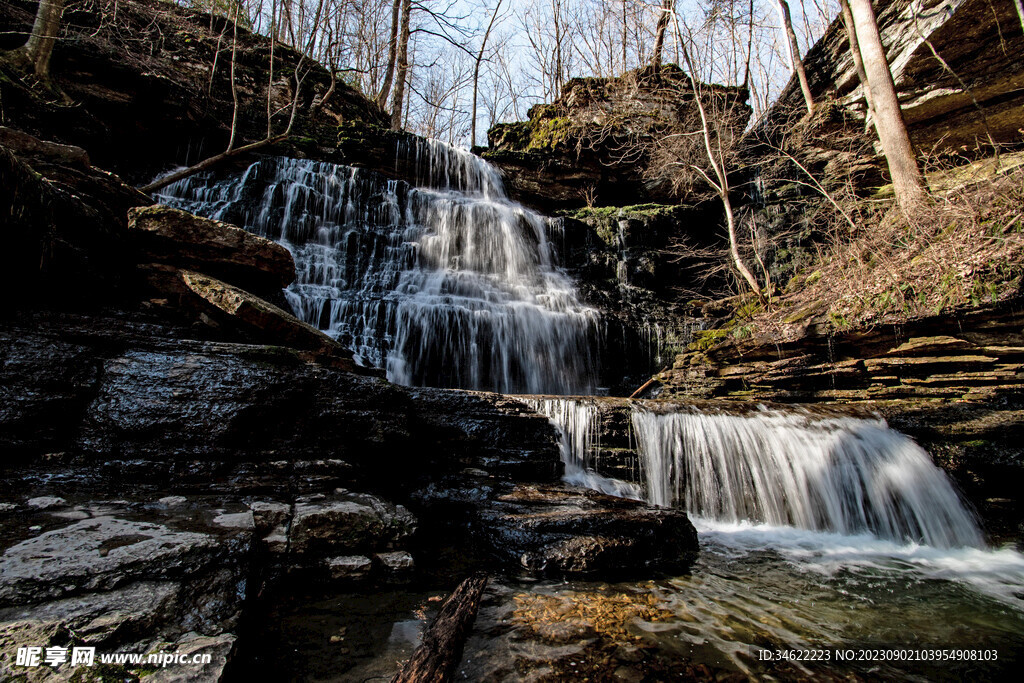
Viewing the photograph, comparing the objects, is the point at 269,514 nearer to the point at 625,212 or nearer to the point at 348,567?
the point at 348,567

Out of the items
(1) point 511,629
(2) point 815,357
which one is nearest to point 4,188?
(1) point 511,629

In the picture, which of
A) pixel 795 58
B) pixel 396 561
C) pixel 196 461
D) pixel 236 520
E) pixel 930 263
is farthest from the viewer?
pixel 795 58

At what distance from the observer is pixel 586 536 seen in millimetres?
3301

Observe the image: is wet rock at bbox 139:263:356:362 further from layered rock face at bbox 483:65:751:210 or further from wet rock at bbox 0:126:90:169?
layered rock face at bbox 483:65:751:210

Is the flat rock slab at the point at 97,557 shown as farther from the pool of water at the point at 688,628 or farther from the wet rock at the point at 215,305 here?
the wet rock at the point at 215,305

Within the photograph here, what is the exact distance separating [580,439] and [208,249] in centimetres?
533

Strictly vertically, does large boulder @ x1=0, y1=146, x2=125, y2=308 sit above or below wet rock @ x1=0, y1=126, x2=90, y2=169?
below

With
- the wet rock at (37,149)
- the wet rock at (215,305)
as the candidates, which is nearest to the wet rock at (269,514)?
the wet rock at (215,305)

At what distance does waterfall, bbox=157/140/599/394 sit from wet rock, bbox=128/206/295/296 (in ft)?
8.42

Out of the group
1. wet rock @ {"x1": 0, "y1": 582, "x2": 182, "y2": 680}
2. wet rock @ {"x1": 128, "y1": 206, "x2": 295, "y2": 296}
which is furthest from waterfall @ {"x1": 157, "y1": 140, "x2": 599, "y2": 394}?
wet rock @ {"x1": 0, "y1": 582, "x2": 182, "y2": 680}

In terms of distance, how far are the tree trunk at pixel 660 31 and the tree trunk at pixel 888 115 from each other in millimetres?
4159

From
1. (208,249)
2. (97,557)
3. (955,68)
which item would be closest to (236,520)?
(97,557)

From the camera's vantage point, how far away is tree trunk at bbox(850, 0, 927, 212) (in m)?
7.32

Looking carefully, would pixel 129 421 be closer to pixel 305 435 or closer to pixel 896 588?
pixel 305 435
